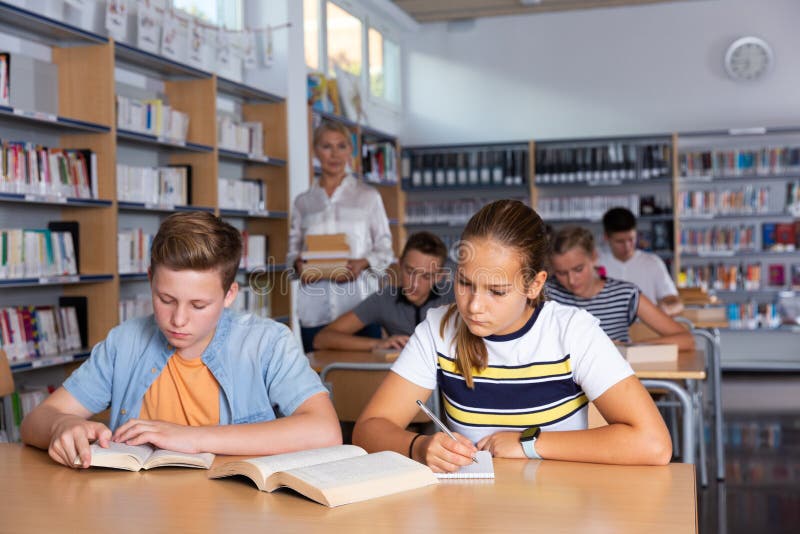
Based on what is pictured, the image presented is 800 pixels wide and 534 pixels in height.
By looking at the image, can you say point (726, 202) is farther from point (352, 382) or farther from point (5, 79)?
point (5, 79)

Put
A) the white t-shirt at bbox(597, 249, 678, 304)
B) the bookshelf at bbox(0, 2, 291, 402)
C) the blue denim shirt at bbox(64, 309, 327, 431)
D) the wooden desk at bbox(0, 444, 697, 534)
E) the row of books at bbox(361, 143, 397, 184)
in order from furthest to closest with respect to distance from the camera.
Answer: the row of books at bbox(361, 143, 397, 184)
the white t-shirt at bbox(597, 249, 678, 304)
the bookshelf at bbox(0, 2, 291, 402)
the blue denim shirt at bbox(64, 309, 327, 431)
the wooden desk at bbox(0, 444, 697, 534)

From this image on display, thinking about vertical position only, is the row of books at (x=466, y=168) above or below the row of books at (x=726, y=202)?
above

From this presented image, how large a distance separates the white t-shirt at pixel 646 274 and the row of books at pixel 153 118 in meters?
2.58

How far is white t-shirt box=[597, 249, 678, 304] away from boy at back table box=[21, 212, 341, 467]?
3794 mm

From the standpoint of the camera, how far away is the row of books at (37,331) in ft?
13.1

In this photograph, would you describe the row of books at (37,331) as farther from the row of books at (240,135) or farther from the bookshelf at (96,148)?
the row of books at (240,135)

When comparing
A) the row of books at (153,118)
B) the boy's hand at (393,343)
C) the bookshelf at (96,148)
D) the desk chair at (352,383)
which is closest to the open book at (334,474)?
the desk chair at (352,383)

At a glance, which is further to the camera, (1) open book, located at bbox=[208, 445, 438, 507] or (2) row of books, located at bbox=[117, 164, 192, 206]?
(2) row of books, located at bbox=[117, 164, 192, 206]

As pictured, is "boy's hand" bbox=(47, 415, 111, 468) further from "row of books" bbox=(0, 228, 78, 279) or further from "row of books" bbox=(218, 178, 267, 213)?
"row of books" bbox=(218, 178, 267, 213)

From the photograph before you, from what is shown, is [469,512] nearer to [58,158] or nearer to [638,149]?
[58,158]

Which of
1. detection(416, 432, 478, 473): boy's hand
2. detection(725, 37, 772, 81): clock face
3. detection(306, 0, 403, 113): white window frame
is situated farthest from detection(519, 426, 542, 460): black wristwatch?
detection(725, 37, 772, 81): clock face

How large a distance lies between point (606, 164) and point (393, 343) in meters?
5.02

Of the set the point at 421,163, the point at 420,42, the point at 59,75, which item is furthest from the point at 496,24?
the point at 59,75

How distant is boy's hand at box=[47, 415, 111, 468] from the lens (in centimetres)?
154
